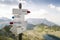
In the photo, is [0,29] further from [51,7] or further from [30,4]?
[51,7]

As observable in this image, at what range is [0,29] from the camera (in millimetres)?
4938

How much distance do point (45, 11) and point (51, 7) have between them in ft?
0.56

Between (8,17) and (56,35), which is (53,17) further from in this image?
(8,17)

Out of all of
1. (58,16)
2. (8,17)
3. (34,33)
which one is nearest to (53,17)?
(58,16)

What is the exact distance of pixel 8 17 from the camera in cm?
495

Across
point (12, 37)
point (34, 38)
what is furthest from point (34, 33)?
point (12, 37)

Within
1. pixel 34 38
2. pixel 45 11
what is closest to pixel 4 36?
pixel 34 38

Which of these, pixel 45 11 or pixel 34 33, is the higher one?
pixel 45 11

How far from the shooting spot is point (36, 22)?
5.04m

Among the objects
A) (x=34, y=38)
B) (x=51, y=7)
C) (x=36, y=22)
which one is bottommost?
(x=34, y=38)

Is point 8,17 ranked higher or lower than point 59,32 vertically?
higher

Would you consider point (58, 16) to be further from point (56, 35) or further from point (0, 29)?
point (0, 29)

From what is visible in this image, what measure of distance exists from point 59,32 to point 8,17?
124 centimetres

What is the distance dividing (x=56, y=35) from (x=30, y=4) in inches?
37.4
